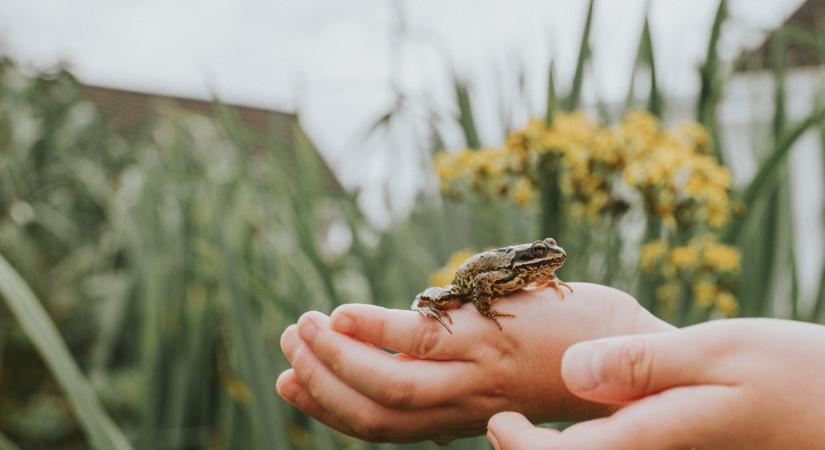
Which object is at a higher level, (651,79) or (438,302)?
(651,79)

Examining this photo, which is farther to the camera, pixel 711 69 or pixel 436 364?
pixel 711 69

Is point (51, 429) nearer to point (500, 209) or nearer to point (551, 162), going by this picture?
point (500, 209)

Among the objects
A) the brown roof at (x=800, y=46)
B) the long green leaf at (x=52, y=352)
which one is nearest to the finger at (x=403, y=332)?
the long green leaf at (x=52, y=352)

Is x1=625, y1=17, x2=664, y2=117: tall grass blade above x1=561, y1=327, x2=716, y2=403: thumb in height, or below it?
above

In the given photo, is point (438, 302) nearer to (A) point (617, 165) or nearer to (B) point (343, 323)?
(B) point (343, 323)

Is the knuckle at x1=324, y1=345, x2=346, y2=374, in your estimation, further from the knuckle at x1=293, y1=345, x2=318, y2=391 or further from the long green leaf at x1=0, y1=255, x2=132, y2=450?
the long green leaf at x1=0, y1=255, x2=132, y2=450

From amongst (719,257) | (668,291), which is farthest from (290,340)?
(668,291)

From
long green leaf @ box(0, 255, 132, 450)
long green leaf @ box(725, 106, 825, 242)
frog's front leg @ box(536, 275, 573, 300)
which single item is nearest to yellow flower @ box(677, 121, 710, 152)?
long green leaf @ box(725, 106, 825, 242)

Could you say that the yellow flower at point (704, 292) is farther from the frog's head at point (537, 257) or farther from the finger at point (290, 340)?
the finger at point (290, 340)

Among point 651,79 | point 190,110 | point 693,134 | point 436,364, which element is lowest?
point 436,364
